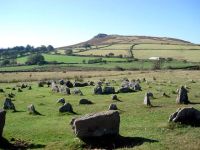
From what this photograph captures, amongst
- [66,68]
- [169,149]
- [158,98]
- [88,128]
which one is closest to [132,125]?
[88,128]

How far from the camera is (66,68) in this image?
120688 millimetres

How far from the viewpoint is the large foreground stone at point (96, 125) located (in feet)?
79.0

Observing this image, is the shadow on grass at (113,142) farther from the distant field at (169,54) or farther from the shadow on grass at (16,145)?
the distant field at (169,54)

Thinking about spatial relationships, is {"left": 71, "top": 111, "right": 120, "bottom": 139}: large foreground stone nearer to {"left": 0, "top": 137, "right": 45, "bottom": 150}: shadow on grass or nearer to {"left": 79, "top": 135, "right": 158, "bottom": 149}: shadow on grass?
{"left": 79, "top": 135, "right": 158, "bottom": 149}: shadow on grass

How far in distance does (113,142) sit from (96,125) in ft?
4.75

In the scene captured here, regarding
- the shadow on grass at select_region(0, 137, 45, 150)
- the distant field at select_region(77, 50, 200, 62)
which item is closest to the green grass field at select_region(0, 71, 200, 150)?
the shadow on grass at select_region(0, 137, 45, 150)

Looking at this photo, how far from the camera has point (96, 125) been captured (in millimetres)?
24172

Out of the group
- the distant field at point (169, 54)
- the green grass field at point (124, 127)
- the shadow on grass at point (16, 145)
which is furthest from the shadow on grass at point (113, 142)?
the distant field at point (169, 54)

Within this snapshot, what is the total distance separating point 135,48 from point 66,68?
6684 cm

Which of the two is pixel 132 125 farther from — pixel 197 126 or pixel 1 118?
pixel 1 118

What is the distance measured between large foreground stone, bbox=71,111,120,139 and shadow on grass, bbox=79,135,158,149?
30cm

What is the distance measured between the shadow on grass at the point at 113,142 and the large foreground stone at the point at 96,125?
0.30 meters

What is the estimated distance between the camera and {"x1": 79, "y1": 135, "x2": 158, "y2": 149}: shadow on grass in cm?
2313

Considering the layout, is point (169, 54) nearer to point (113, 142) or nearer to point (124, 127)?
point (124, 127)
